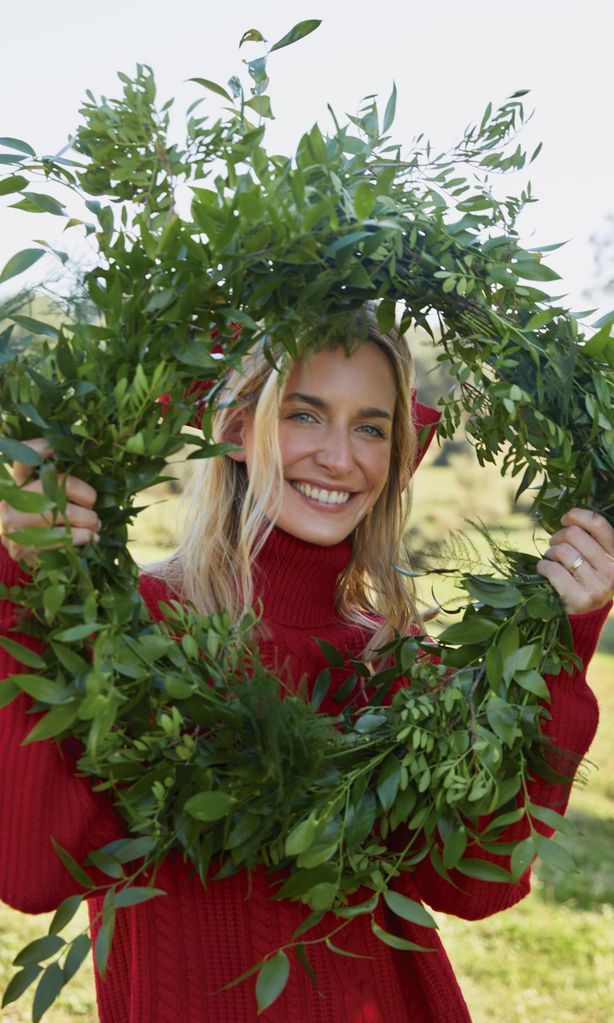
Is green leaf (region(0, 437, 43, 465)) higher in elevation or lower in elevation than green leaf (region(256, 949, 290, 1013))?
higher

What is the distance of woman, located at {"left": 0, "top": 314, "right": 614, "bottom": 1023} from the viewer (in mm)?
1548

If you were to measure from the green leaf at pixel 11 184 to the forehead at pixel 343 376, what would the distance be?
1.97 ft

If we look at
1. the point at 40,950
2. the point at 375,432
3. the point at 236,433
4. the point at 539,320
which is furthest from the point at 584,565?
the point at 40,950

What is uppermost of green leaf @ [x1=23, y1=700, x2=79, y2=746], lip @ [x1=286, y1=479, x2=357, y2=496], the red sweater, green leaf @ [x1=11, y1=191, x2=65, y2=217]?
green leaf @ [x1=11, y1=191, x2=65, y2=217]

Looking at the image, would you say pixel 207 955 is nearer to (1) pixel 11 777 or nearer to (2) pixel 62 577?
(1) pixel 11 777

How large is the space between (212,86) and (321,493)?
2.50 feet

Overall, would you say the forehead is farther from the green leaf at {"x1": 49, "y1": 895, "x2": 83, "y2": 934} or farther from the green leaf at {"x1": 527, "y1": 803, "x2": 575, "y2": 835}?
the green leaf at {"x1": 49, "y1": 895, "x2": 83, "y2": 934}

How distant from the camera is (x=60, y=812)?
155cm

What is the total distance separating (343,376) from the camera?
1973mm

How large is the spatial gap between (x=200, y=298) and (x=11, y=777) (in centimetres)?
69

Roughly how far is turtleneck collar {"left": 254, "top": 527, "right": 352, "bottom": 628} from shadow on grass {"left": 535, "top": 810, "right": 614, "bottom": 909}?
3.27m

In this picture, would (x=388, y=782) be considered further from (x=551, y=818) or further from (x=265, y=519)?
(x=265, y=519)

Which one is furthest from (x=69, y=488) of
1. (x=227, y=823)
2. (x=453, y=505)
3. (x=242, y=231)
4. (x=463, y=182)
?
(x=453, y=505)

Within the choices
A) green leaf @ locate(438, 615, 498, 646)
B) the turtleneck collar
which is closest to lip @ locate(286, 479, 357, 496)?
the turtleneck collar
